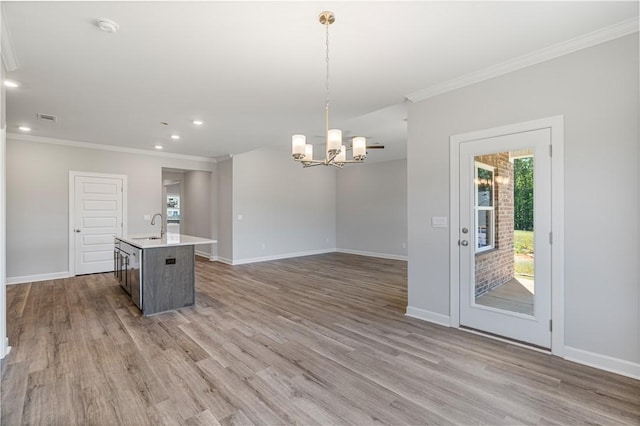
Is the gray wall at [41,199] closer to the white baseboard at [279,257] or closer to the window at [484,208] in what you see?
the white baseboard at [279,257]

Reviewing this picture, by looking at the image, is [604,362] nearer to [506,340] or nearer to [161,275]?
[506,340]

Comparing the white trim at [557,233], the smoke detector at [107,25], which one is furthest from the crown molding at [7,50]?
the white trim at [557,233]

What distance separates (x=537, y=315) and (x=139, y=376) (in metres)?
3.51

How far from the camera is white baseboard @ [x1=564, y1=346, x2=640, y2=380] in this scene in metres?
2.43

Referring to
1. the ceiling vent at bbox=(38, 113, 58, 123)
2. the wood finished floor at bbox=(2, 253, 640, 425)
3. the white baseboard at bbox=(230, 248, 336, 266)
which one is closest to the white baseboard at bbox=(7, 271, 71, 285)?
the wood finished floor at bbox=(2, 253, 640, 425)

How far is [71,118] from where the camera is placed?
4684mm

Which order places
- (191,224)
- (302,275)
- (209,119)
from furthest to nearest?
(191,224) < (302,275) < (209,119)

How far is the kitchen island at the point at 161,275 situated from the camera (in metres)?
3.95

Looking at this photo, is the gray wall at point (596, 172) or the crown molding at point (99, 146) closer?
the gray wall at point (596, 172)

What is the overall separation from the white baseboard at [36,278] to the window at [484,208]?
7240 mm

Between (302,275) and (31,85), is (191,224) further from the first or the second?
(31,85)

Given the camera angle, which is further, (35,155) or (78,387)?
(35,155)

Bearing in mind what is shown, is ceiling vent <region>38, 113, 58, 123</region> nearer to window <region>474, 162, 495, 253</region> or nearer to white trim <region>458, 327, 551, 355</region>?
window <region>474, 162, 495, 253</region>

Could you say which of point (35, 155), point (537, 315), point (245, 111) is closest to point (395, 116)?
point (245, 111)
